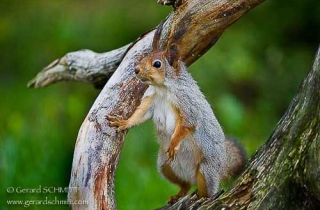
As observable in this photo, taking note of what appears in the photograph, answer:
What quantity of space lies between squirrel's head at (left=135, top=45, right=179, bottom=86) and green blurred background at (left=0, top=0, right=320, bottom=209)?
1782 millimetres

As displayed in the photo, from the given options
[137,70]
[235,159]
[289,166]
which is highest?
[137,70]

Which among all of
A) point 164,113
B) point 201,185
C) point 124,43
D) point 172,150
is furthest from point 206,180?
point 124,43

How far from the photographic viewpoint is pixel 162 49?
4.52 metres

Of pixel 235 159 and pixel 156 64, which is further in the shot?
pixel 235 159

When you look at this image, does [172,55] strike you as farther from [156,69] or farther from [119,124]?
[119,124]

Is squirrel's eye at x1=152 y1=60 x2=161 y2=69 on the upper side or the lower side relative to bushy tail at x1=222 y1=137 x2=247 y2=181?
upper

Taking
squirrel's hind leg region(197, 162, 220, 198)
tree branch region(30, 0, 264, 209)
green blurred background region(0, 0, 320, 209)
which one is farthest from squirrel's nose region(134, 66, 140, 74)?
green blurred background region(0, 0, 320, 209)

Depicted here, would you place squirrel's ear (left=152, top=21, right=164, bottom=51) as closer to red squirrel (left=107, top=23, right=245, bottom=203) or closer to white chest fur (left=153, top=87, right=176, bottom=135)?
red squirrel (left=107, top=23, right=245, bottom=203)

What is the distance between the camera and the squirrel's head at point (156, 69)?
13.8ft

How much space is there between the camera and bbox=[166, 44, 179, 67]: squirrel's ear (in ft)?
14.2

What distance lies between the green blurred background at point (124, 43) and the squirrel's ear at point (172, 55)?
5.72 ft

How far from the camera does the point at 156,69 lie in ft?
13.8

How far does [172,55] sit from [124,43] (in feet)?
12.8

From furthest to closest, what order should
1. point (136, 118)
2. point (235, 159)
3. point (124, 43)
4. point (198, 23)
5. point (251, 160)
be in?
point (124, 43) → point (235, 159) → point (198, 23) → point (136, 118) → point (251, 160)
